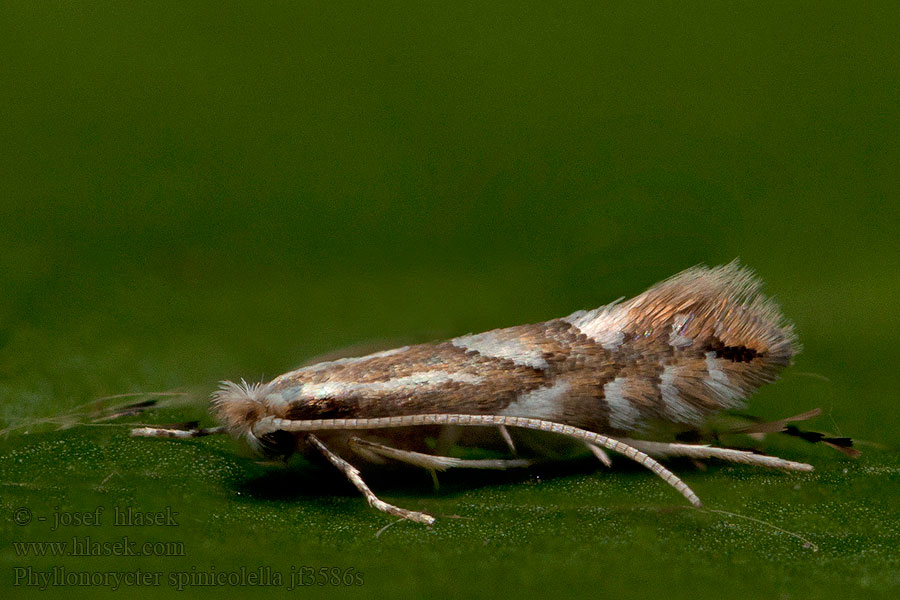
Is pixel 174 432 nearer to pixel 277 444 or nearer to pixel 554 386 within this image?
pixel 277 444

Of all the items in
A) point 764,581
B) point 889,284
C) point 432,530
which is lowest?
point 764,581

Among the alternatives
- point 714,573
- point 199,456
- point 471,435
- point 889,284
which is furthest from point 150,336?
point 889,284

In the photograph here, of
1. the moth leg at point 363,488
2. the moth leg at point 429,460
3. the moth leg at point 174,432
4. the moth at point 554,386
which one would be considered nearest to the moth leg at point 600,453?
the moth at point 554,386

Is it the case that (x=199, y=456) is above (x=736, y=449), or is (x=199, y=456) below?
above

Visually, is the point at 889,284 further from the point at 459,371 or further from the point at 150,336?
the point at 150,336

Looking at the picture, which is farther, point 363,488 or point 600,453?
point 600,453

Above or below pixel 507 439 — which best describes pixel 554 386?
above

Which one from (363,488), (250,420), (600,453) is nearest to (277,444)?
(250,420)
